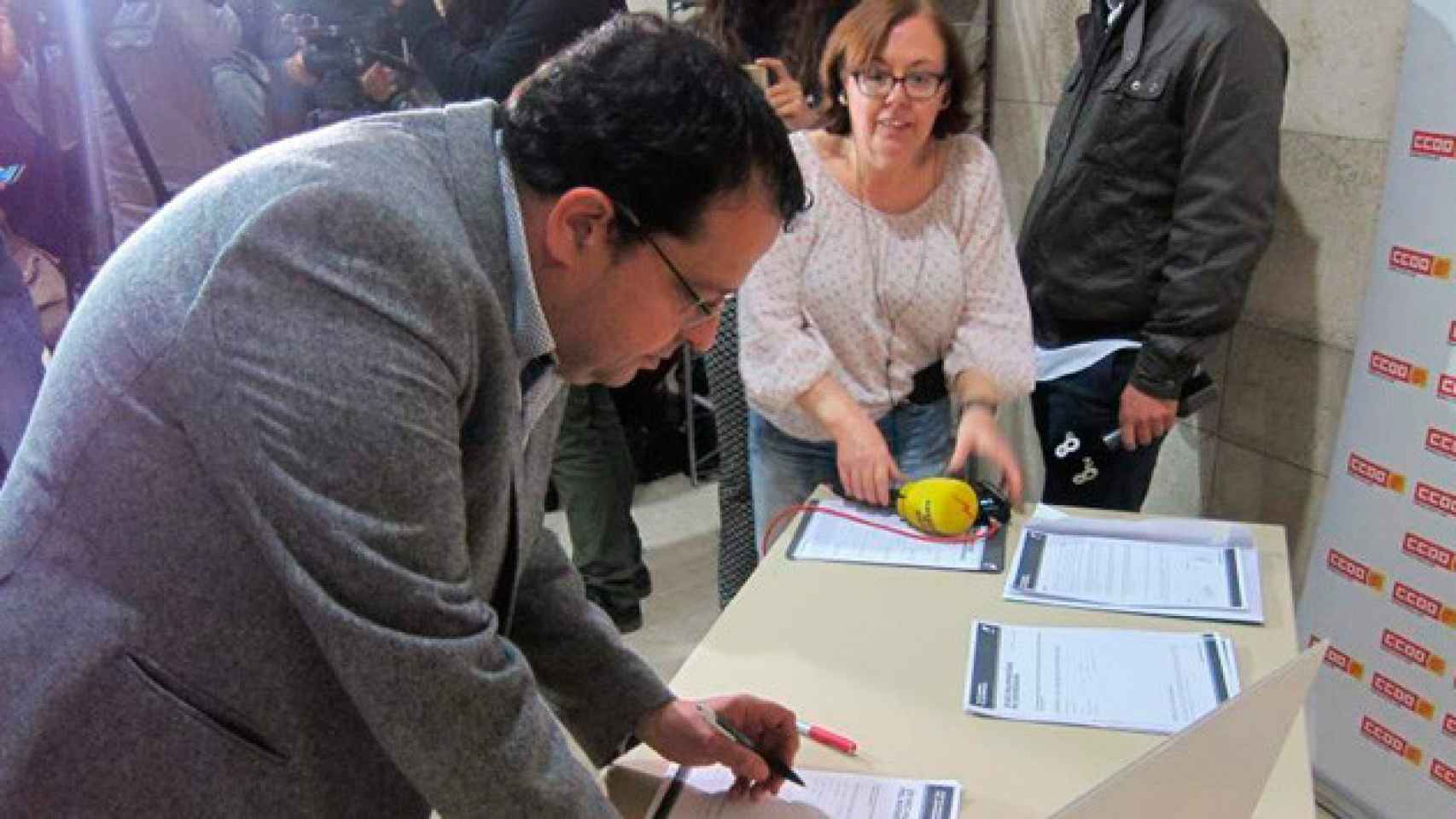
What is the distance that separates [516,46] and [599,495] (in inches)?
40.8

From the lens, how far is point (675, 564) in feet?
10.1

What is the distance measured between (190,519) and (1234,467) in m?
2.17

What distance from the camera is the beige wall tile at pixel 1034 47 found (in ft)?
8.77

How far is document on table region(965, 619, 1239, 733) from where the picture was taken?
3.73 ft

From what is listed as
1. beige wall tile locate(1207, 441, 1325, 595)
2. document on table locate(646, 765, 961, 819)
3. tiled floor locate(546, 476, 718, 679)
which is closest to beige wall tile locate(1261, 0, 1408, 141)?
beige wall tile locate(1207, 441, 1325, 595)

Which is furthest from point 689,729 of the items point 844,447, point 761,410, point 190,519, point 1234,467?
point 1234,467

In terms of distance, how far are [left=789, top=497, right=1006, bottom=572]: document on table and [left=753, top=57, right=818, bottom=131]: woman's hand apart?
0.70 meters

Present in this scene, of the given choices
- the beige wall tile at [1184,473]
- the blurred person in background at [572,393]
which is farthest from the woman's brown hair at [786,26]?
the beige wall tile at [1184,473]

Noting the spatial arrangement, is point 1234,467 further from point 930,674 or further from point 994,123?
point 930,674

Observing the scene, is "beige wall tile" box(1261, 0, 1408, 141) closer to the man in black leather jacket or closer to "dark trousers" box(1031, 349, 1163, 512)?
the man in black leather jacket

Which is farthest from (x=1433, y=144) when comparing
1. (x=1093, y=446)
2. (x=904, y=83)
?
(x=904, y=83)

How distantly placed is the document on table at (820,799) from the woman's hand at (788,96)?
46.5 inches

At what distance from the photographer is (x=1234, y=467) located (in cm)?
236

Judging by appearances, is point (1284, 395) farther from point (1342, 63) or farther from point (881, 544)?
point (881, 544)
